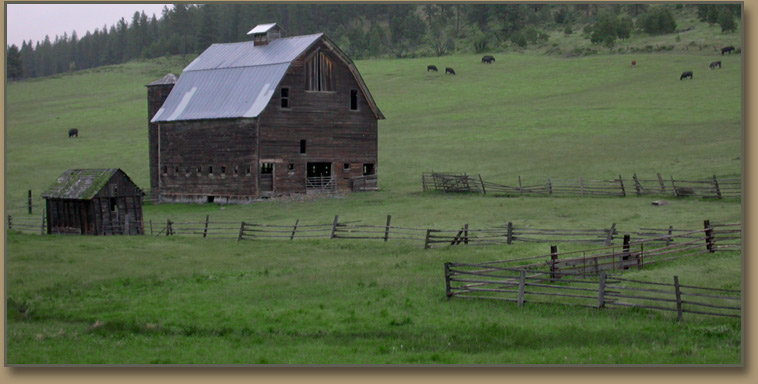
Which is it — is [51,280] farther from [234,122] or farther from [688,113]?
[688,113]

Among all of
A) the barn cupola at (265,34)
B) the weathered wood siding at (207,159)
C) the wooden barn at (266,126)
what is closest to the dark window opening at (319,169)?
the wooden barn at (266,126)

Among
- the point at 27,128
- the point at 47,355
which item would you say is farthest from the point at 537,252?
the point at 27,128

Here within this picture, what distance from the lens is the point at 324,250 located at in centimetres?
3042

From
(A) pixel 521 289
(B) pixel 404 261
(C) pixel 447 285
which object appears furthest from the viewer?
(B) pixel 404 261

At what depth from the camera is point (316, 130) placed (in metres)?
49.6

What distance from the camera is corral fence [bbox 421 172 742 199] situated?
40.8 meters

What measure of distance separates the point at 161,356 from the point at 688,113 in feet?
189

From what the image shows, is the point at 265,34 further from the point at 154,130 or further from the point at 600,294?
the point at 600,294

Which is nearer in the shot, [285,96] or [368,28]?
[285,96]

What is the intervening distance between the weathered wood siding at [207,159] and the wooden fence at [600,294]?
90.9 feet

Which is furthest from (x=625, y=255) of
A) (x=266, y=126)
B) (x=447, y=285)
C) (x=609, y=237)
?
(x=266, y=126)

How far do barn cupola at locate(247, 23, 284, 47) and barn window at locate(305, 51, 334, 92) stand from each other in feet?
14.5

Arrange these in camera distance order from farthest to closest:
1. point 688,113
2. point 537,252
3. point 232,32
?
point 232,32, point 688,113, point 537,252

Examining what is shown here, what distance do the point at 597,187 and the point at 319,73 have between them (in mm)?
15945
